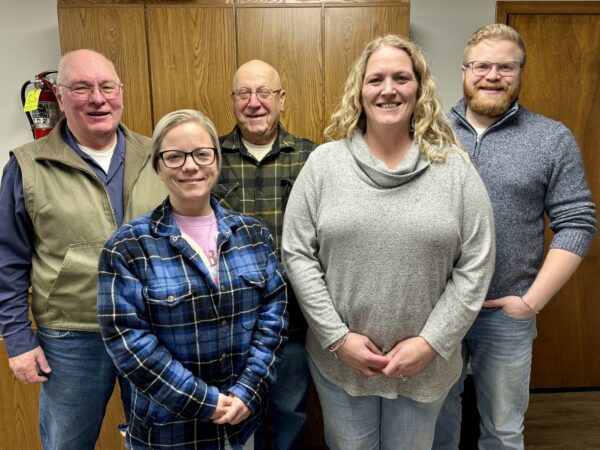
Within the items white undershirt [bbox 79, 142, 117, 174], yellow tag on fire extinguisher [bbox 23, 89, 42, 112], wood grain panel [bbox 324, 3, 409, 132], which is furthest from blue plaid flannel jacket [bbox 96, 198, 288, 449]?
yellow tag on fire extinguisher [bbox 23, 89, 42, 112]

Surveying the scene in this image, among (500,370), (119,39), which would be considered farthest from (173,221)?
(119,39)

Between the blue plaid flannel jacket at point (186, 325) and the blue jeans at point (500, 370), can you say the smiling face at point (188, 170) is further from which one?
the blue jeans at point (500, 370)

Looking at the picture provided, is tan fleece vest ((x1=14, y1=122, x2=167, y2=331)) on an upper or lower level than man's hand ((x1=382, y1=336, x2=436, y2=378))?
upper

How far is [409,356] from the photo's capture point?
1.27 m

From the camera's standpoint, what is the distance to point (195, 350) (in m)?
1.22

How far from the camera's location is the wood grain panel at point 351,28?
2.25 meters

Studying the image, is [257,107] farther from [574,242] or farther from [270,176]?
Answer: [574,242]

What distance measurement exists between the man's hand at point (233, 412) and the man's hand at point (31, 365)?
0.62m

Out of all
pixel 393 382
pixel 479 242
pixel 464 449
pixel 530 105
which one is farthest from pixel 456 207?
pixel 530 105

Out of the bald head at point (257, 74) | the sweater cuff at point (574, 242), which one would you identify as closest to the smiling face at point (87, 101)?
the bald head at point (257, 74)

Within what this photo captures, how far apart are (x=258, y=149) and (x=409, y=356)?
865 mm

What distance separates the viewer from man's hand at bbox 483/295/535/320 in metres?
1.50

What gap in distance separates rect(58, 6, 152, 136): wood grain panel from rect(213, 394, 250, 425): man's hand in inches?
61.4

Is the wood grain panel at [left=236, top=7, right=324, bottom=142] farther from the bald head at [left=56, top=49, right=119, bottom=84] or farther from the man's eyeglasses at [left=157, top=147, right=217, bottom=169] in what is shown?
the man's eyeglasses at [left=157, top=147, right=217, bottom=169]
